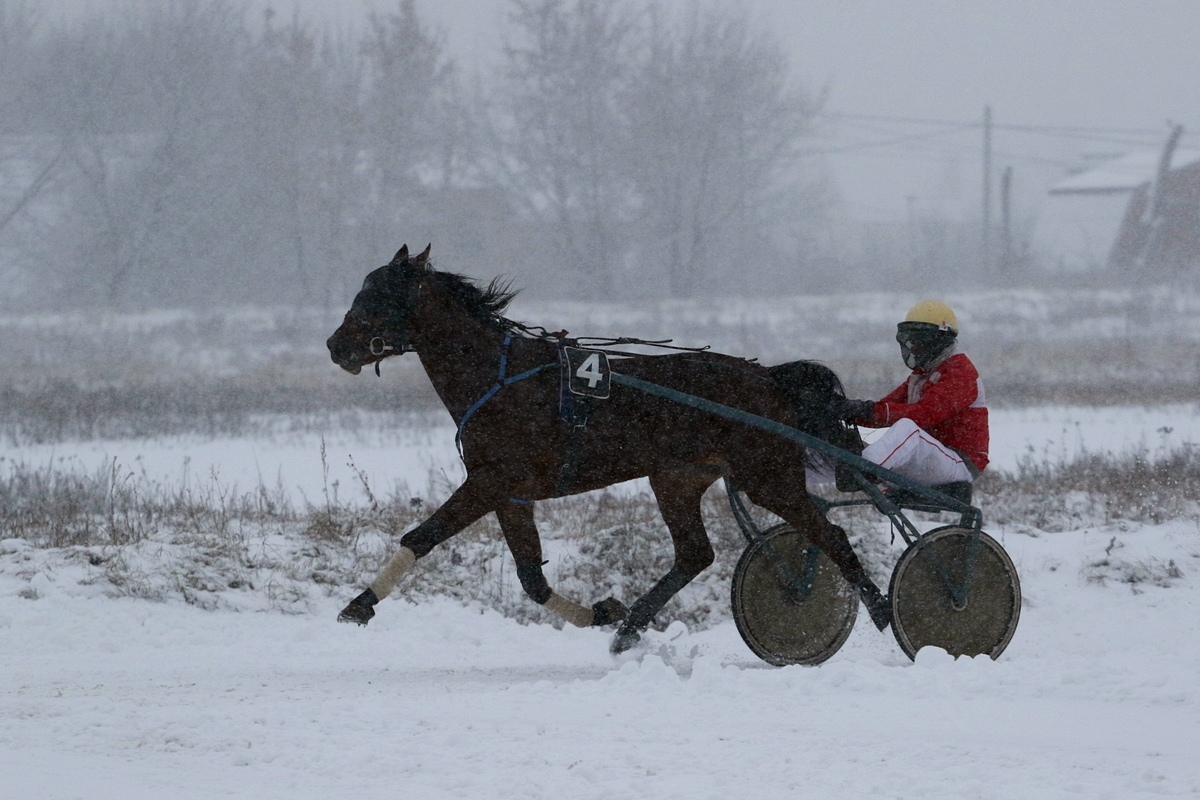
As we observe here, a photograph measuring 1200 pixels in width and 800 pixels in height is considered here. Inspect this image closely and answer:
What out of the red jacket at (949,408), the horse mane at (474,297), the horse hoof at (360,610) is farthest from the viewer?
the horse mane at (474,297)

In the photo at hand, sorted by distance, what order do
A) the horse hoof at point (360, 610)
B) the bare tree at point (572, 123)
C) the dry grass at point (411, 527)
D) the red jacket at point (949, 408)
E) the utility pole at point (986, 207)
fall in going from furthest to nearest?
1. the utility pole at point (986, 207)
2. the bare tree at point (572, 123)
3. the dry grass at point (411, 527)
4. the red jacket at point (949, 408)
5. the horse hoof at point (360, 610)

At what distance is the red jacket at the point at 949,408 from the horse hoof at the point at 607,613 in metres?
1.51

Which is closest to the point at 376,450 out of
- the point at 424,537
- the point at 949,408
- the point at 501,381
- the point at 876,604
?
the point at 501,381

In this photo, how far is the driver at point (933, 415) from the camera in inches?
231

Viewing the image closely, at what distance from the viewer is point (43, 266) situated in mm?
38000

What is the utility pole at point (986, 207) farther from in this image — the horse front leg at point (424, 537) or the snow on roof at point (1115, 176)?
the horse front leg at point (424, 537)

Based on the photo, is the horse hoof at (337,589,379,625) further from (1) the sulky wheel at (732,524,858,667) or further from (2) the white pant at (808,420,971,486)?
(2) the white pant at (808,420,971,486)

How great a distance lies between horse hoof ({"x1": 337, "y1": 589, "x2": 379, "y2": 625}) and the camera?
18.2ft

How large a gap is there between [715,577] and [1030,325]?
24.8 m

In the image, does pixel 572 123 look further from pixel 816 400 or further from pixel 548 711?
pixel 548 711

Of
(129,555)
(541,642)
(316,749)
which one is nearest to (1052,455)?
(541,642)

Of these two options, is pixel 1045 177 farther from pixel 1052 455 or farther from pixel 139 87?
pixel 1052 455

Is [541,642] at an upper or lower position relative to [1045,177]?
lower

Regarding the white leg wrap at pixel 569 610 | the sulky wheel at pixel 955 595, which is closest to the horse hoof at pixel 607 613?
the white leg wrap at pixel 569 610
